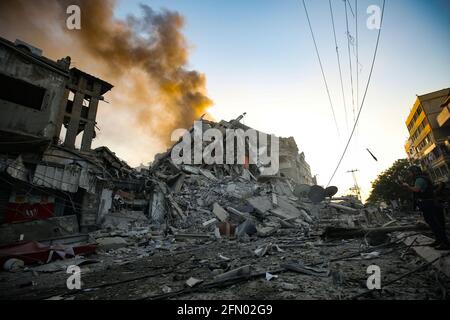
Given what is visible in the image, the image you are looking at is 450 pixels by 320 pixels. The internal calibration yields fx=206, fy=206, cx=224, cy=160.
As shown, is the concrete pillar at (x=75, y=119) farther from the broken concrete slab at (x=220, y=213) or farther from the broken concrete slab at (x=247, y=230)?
the broken concrete slab at (x=247, y=230)

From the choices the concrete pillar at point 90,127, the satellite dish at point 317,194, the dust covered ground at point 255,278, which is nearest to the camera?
the dust covered ground at point 255,278

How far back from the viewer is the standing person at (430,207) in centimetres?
356

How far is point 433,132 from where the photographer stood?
2459 centimetres

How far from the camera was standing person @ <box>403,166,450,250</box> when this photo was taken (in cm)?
356

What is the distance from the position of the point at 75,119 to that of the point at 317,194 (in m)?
20.4

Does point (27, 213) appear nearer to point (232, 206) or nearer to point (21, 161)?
point (21, 161)

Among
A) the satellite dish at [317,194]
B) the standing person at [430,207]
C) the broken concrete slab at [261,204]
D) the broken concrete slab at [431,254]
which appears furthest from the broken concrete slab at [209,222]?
the satellite dish at [317,194]

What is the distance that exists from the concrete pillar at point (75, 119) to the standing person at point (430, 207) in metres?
20.6

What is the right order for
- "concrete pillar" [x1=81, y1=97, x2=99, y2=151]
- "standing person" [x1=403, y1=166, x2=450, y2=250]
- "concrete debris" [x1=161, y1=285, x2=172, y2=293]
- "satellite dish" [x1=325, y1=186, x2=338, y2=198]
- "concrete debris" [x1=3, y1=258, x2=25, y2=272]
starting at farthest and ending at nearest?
"concrete pillar" [x1=81, y1=97, x2=99, y2=151] < "satellite dish" [x1=325, y1=186, x2=338, y2=198] < "concrete debris" [x1=3, y1=258, x2=25, y2=272] < "standing person" [x1=403, y1=166, x2=450, y2=250] < "concrete debris" [x1=161, y1=285, x2=172, y2=293]

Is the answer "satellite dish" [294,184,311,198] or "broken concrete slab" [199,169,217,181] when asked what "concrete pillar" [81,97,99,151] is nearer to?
"broken concrete slab" [199,169,217,181]

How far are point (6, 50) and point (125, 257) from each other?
10121 millimetres

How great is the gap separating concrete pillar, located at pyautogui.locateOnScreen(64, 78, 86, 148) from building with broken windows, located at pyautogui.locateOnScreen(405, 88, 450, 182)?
3410cm

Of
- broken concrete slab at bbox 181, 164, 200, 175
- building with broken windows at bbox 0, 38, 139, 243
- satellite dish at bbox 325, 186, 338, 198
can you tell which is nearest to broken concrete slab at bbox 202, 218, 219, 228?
building with broken windows at bbox 0, 38, 139, 243

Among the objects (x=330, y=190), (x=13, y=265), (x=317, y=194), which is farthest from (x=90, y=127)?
(x=330, y=190)
